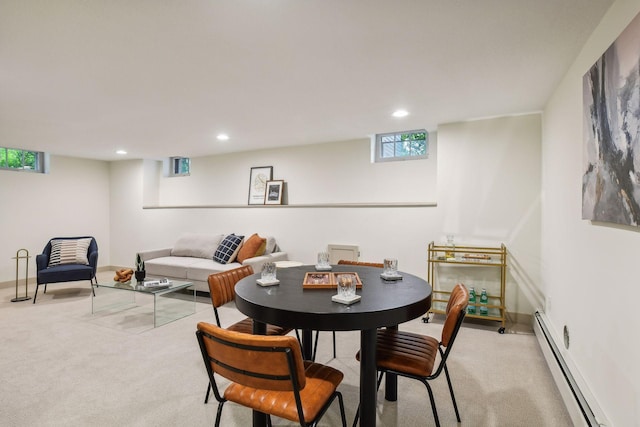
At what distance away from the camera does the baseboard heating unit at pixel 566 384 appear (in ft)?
5.60

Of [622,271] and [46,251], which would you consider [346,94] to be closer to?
[622,271]

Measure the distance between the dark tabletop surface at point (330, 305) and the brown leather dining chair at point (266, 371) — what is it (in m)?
0.27

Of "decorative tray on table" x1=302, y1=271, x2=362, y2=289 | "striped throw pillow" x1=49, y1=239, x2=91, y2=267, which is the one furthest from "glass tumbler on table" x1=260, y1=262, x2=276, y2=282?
"striped throw pillow" x1=49, y1=239, x2=91, y2=267

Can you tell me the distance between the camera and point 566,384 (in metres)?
2.01

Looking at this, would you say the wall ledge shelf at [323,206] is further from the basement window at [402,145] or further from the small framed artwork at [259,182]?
the basement window at [402,145]

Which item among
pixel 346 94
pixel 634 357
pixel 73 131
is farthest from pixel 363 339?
pixel 73 131

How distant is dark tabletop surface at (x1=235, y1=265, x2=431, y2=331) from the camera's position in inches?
57.9

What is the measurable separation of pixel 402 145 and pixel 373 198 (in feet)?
2.63

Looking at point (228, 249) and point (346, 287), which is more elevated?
point (346, 287)

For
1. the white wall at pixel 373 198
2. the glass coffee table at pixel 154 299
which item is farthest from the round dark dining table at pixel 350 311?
the glass coffee table at pixel 154 299

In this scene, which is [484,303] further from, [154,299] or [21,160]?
[21,160]

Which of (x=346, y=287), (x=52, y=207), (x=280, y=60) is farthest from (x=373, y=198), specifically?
(x=52, y=207)

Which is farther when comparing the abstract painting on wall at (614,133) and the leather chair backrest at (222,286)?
the leather chair backrest at (222,286)

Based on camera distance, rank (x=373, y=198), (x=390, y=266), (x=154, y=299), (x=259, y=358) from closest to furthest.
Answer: (x=259, y=358) < (x=390, y=266) < (x=154, y=299) < (x=373, y=198)
